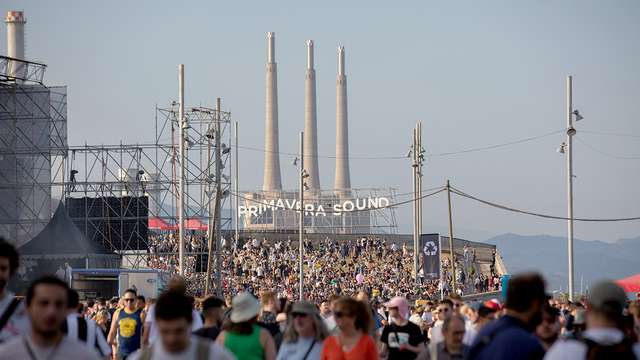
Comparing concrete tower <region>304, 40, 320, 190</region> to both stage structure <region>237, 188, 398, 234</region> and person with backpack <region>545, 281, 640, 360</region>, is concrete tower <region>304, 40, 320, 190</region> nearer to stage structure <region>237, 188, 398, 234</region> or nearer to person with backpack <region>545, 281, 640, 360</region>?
stage structure <region>237, 188, 398, 234</region>

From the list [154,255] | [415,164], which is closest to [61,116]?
[154,255]

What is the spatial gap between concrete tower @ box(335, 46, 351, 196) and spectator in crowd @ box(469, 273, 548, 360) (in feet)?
446

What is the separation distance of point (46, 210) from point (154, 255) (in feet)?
18.5

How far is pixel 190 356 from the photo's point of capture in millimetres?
7090

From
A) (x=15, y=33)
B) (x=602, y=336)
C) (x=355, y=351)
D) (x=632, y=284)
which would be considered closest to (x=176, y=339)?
(x=602, y=336)

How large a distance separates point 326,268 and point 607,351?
68890 millimetres

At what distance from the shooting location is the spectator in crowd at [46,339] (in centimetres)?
730

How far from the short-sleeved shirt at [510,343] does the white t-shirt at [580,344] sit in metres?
0.09

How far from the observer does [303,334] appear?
11391 mm

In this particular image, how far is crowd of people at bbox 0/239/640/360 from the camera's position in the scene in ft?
24.0

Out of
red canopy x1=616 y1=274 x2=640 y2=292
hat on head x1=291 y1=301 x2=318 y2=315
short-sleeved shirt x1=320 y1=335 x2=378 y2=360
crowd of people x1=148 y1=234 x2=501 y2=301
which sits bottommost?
crowd of people x1=148 y1=234 x2=501 y2=301

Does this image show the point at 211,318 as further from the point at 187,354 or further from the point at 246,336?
the point at 187,354

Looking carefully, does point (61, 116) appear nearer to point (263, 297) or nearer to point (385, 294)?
point (385, 294)

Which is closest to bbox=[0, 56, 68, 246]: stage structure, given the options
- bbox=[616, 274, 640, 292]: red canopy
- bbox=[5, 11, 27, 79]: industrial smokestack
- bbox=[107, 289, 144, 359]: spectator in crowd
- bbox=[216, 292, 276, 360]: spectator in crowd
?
bbox=[5, 11, 27, 79]: industrial smokestack
